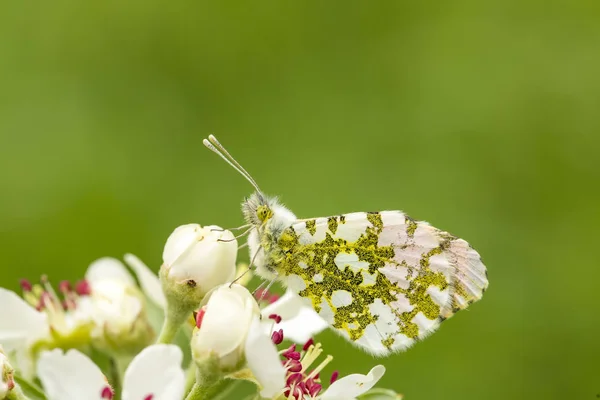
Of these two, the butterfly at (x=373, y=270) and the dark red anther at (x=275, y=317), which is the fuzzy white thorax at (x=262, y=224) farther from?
the dark red anther at (x=275, y=317)


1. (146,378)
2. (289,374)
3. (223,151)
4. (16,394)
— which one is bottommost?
(289,374)

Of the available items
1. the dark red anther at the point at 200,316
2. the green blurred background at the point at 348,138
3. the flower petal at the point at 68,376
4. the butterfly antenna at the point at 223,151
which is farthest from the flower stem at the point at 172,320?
the green blurred background at the point at 348,138

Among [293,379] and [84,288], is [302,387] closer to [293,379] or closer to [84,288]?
[293,379]

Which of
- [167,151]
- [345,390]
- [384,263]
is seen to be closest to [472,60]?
[167,151]

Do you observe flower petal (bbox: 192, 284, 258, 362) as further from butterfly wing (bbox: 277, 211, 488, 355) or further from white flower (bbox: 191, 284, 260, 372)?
butterfly wing (bbox: 277, 211, 488, 355)

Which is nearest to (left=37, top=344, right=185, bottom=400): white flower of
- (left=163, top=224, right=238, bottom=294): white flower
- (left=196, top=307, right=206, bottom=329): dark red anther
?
(left=196, top=307, right=206, bottom=329): dark red anther

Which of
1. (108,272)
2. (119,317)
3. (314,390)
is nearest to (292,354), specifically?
(314,390)
